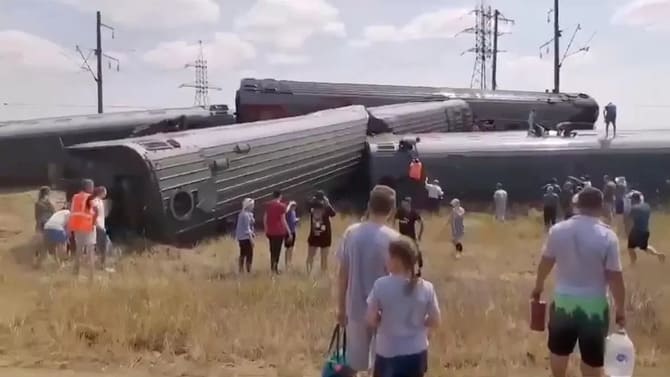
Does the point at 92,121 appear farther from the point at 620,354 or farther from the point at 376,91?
the point at 620,354

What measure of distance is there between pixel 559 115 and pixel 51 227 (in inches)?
913

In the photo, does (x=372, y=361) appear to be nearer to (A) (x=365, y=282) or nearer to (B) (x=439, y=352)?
(A) (x=365, y=282)

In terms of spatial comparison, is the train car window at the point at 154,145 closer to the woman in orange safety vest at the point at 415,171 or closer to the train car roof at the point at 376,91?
the woman in orange safety vest at the point at 415,171

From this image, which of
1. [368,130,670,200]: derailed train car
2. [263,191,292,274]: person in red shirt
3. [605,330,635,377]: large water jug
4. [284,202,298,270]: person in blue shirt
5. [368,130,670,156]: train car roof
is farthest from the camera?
[368,130,670,156]: train car roof

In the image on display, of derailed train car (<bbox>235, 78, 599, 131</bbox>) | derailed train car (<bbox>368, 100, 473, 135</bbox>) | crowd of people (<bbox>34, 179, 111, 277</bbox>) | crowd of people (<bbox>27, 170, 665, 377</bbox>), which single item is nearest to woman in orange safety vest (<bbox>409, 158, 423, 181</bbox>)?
derailed train car (<bbox>368, 100, 473, 135</bbox>)

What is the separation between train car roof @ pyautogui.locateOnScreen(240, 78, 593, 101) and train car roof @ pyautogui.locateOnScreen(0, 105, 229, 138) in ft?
5.81

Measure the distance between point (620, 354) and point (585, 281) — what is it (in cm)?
54

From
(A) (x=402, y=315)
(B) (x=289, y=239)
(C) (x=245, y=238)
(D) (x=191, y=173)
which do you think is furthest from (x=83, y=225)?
(A) (x=402, y=315)

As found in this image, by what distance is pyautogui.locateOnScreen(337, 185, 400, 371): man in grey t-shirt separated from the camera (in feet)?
17.6

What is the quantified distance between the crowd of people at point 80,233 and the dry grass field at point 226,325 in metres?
0.50

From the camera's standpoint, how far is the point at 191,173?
1590cm

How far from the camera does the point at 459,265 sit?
1484 cm

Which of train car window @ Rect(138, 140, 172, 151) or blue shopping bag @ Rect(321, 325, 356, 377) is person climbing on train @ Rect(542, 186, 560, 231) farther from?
blue shopping bag @ Rect(321, 325, 356, 377)

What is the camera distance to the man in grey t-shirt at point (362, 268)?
5.35 metres
